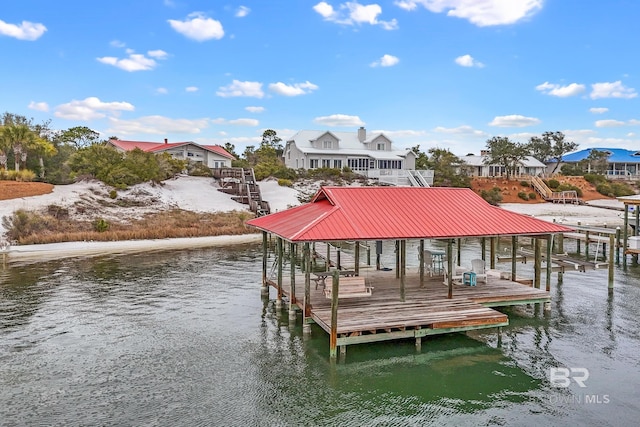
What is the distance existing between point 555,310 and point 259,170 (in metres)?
43.5

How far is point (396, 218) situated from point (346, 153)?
47.3 metres

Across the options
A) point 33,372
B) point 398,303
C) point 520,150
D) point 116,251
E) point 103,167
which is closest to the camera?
point 33,372

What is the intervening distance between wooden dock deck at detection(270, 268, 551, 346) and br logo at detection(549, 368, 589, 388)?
6.69 ft

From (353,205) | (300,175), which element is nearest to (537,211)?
(300,175)

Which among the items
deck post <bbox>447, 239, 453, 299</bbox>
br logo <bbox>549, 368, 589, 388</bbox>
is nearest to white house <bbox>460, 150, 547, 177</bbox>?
deck post <bbox>447, 239, 453, 299</bbox>

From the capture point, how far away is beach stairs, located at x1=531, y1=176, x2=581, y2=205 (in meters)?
56.6

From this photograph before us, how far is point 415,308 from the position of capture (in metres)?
14.9

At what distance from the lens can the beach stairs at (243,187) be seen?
4688 cm

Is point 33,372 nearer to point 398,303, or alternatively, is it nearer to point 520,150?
point 398,303

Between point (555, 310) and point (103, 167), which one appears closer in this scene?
point (555, 310)

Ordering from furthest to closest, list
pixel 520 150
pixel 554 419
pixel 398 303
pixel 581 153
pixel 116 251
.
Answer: pixel 581 153 → pixel 520 150 → pixel 116 251 → pixel 398 303 → pixel 554 419

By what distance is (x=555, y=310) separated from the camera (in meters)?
18.1

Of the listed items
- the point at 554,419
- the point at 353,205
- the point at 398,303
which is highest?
the point at 353,205

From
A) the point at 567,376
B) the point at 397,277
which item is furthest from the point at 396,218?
the point at 567,376
